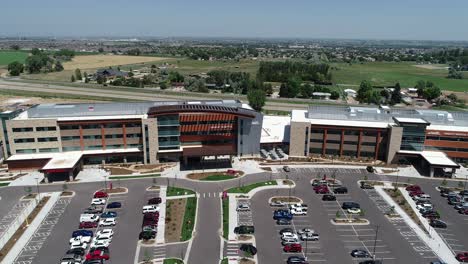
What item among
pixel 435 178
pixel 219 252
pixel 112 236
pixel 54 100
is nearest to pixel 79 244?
pixel 112 236

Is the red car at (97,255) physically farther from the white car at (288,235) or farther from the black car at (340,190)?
the black car at (340,190)

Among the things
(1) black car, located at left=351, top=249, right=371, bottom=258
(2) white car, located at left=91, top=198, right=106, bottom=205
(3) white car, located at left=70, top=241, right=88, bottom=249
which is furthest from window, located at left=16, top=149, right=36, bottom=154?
(1) black car, located at left=351, top=249, right=371, bottom=258

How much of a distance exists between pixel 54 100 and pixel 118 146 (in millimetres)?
83369

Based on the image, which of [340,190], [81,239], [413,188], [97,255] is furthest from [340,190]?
[81,239]

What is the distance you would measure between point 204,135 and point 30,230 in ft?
132

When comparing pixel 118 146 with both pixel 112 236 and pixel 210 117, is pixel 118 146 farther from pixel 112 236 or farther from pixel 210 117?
pixel 112 236

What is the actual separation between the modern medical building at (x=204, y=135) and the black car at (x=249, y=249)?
3101 centimetres

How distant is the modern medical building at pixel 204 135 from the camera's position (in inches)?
3081

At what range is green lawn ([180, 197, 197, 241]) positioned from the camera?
2098 inches

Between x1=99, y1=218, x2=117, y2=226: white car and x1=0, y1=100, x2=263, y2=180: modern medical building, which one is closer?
x1=99, y1=218, x2=117, y2=226: white car

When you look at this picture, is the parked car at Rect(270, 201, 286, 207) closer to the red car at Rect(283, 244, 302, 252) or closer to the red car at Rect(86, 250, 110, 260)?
the red car at Rect(283, 244, 302, 252)

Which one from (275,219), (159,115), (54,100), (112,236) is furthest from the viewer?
(54,100)

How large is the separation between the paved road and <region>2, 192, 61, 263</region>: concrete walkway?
88728mm

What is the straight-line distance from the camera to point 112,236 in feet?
173
